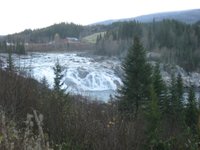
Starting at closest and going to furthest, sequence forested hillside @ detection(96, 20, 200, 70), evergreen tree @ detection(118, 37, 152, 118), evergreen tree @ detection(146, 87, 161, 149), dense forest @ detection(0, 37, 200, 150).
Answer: dense forest @ detection(0, 37, 200, 150)
evergreen tree @ detection(146, 87, 161, 149)
evergreen tree @ detection(118, 37, 152, 118)
forested hillside @ detection(96, 20, 200, 70)

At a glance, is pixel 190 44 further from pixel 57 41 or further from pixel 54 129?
pixel 54 129

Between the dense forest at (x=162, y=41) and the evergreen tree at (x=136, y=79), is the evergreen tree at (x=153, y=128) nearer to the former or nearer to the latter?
the evergreen tree at (x=136, y=79)

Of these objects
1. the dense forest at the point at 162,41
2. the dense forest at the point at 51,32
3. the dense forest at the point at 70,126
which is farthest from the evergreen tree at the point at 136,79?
the dense forest at the point at 51,32

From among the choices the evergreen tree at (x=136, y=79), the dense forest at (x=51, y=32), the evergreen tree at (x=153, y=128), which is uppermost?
the dense forest at (x=51, y=32)

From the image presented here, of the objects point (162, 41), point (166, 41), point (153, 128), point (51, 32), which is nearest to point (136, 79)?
point (153, 128)

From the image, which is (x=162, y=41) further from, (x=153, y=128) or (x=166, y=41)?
(x=153, y=128)

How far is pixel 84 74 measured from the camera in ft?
249

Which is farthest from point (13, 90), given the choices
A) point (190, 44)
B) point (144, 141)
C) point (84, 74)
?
point (190, 44)

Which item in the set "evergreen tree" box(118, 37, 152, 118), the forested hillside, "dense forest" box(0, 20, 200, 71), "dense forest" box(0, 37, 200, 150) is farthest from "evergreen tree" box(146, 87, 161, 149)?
the forested hillside

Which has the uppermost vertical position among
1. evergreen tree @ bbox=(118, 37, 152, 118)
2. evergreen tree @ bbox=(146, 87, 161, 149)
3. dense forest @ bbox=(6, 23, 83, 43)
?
dense forest @ bbox=(6, 23, 83, 43)

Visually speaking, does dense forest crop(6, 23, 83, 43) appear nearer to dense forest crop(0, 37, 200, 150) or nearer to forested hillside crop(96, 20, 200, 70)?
forested hillside crop(96, 20, 200, 70)

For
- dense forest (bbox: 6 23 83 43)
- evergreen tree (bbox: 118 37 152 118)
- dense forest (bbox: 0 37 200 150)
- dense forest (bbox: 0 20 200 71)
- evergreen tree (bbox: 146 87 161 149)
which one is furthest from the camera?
dense forest (bbox: 6 23 83 43)

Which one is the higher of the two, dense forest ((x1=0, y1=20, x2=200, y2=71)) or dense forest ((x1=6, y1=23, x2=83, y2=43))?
dense forest ((x1=6, y1=23, x2=83, y2=43))

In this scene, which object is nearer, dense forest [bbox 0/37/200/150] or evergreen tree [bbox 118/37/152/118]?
dense forest [bbox 0/37/200/150]
